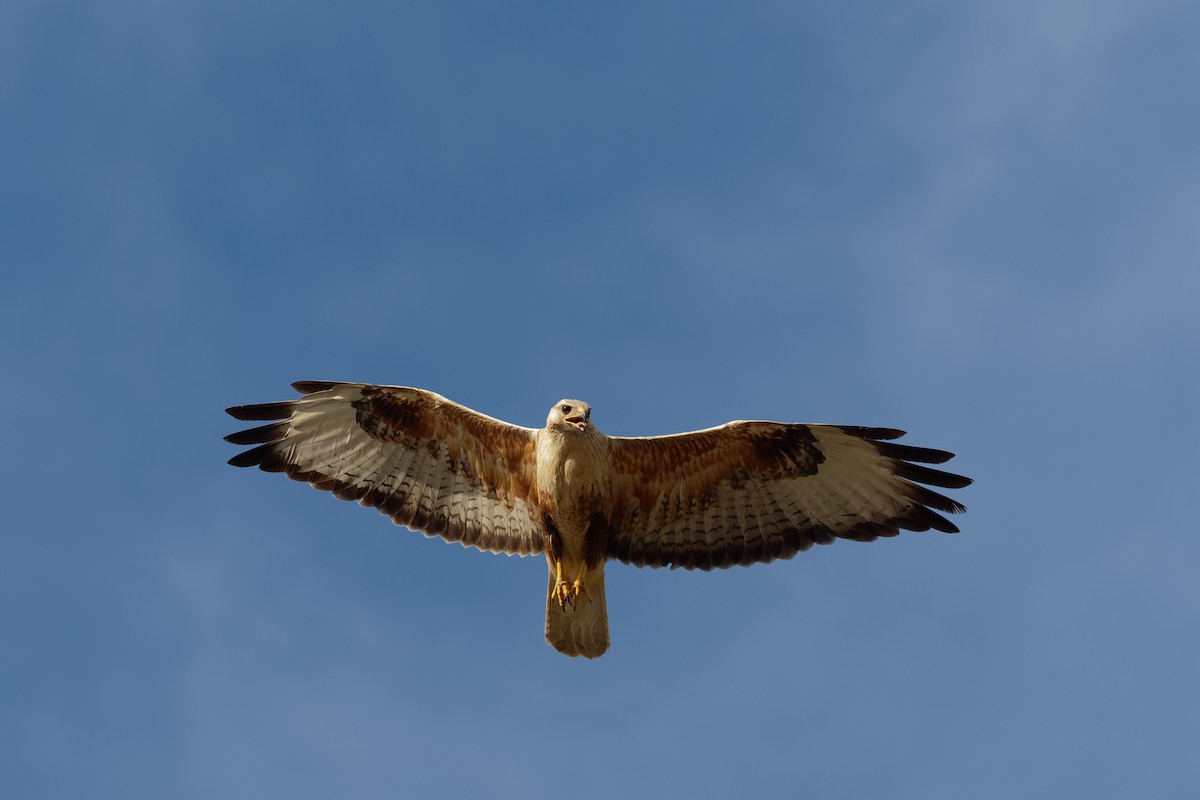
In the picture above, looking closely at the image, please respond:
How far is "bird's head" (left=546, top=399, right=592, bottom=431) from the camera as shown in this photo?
34.0 ft

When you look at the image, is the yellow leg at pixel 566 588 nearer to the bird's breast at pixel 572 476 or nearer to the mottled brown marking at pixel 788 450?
the bird's breast at pixel 572 476

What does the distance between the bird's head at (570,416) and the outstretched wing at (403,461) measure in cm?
75

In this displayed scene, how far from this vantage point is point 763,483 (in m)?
11.2

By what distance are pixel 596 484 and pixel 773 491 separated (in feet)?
5.44

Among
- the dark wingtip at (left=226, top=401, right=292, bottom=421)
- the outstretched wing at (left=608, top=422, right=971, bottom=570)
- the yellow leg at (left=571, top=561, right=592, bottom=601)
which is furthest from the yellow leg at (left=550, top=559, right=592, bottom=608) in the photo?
the dark wingtip at (left=226, top=401, right=292, bottom=421)

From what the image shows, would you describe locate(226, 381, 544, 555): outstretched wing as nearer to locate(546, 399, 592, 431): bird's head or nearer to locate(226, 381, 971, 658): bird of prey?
locate(226, 381, 971, 658): bird of prey

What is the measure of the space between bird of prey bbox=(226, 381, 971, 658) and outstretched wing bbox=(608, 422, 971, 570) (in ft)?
0.04

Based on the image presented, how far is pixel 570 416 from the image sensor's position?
1041 cm

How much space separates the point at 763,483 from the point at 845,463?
75 centimetres

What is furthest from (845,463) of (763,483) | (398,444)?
(398,444)

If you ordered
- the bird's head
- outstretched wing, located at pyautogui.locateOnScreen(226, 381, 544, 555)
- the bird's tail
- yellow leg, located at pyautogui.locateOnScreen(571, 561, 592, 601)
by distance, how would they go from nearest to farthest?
the bird's head
the bird's tail
yellow leg, located at pyautogui.locateOnScreen(571, 561, 592, 601)
outstretched wing, located at pyautogui.locateOnScreen(226, 381, 544, 555)

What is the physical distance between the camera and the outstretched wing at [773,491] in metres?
11.0

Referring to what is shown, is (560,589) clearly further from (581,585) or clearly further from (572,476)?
(572,476)

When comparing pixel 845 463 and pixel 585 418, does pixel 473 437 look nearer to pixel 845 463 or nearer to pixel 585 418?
pixel 585 418
